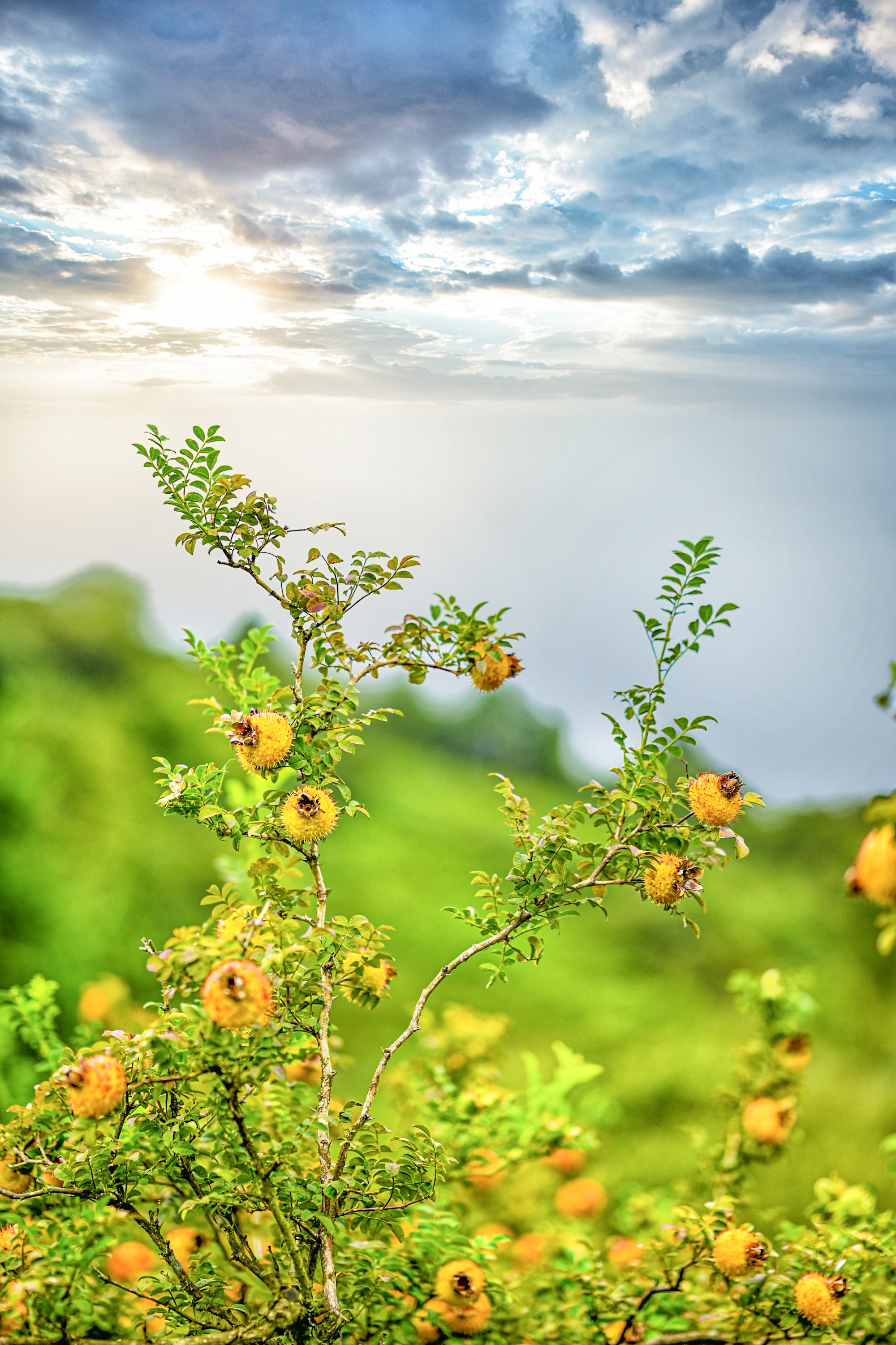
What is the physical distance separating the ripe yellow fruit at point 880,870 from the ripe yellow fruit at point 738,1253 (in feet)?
2.54

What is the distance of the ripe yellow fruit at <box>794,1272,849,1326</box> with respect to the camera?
112 cm

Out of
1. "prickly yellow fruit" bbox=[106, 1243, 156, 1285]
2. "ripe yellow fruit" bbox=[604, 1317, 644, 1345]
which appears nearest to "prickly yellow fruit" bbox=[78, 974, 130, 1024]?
"prickly yellow fruit" bbox=[106, 1243, 156, 1285]

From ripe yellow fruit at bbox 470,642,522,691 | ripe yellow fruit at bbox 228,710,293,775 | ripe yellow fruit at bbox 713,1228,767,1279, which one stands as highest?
ripe yellow fruit at bbox 470,642,522,691

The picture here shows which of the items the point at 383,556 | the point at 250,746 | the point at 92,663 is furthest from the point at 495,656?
the point at 92,663

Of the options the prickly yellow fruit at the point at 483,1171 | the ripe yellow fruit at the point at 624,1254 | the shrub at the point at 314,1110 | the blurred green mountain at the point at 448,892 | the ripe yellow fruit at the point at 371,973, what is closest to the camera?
the shrub at the point at 314,1110

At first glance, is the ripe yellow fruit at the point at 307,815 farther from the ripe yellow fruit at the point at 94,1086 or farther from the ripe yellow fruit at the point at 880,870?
the ripe yellow fruit at the point at 880,870

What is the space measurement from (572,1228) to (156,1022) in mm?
1368

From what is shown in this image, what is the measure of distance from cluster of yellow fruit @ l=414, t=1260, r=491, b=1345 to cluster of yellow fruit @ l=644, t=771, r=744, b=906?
578 mm

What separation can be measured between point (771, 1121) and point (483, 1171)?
60 centimetres

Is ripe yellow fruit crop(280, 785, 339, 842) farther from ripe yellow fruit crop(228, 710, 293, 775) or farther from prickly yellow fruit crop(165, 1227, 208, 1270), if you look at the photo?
prickly yellow fruit crop(165, 1227, 208, 1270)

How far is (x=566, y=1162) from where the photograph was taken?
199cm

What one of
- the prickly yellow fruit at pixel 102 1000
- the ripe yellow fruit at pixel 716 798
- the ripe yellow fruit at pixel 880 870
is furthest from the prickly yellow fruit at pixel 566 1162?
the ripe yellow fruit at pixel 880 870

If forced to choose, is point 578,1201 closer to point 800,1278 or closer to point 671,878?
point 800,1278

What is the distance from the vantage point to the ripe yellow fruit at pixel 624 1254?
5.35ft
